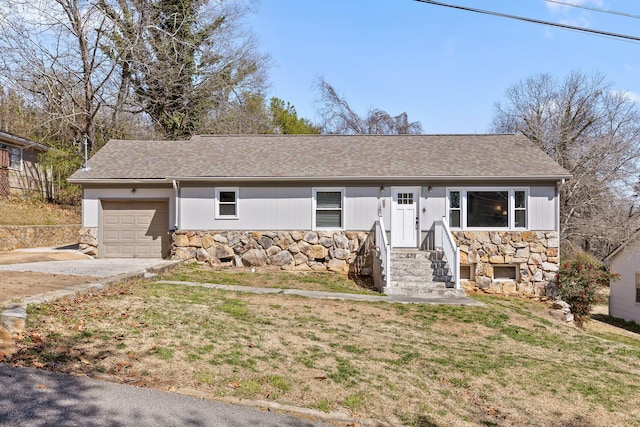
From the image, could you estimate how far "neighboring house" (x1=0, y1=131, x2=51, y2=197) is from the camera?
21312 millimetres

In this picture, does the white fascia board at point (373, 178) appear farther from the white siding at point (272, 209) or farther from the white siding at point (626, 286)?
the white siding at point (626, 286)

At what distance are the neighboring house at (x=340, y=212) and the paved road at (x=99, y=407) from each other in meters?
9.46

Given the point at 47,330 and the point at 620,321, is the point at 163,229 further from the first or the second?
the point at 620,321

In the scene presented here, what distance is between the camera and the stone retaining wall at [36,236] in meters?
17.2

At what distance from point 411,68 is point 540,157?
550 cm

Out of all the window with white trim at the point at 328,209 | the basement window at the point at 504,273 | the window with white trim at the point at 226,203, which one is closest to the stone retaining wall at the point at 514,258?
the basement window at the point at 504,273

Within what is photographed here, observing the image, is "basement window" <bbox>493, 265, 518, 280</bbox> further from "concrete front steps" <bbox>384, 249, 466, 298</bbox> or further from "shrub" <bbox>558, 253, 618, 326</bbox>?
"concrete front steps" <bbox>384, 249, 466, 298</bbox>

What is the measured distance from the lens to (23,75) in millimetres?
22625

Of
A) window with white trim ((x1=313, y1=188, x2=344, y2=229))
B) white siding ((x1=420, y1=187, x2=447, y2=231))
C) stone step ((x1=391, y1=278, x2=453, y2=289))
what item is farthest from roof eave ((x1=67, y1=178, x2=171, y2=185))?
white siding ((x1=420, y1=187, x2=447, y2=231))

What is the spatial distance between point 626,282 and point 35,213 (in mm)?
26375

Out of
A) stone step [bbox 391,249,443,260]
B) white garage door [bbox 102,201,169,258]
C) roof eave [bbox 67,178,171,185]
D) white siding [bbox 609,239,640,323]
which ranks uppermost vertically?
roof eave [bbox 67,178,171,185]

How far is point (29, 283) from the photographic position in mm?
8477

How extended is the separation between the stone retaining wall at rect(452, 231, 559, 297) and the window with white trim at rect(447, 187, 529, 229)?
29cm

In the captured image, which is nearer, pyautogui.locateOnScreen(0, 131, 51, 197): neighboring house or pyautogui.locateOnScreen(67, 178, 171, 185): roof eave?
pyautogui.locateOnScreen(67, 178, 171, 185): roof eave
